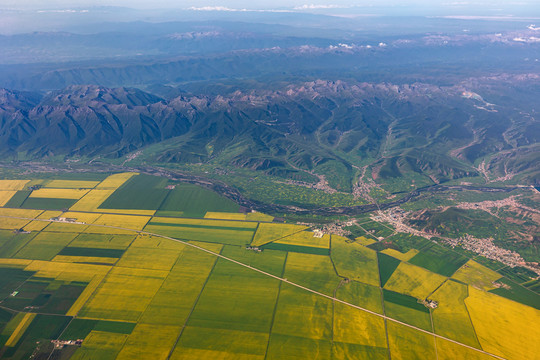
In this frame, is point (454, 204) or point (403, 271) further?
point (454, 204)

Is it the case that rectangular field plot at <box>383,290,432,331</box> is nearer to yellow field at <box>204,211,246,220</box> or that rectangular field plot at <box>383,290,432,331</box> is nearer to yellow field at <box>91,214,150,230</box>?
yellow field at <box>204,211,246,220</box>

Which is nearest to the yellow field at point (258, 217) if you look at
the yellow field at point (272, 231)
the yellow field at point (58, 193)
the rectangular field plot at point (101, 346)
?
the yellow field at point (272, 231)

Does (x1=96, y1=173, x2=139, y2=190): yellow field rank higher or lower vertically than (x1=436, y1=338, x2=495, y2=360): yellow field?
lower

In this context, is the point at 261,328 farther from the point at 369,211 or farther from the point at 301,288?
the point at 369,211

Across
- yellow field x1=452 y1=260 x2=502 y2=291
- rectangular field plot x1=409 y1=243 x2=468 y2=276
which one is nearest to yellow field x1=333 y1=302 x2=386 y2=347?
rectangular field plot x1=409 y1=243 x2=468 y2=276

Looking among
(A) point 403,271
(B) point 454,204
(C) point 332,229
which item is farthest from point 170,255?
(B) point 454,204
